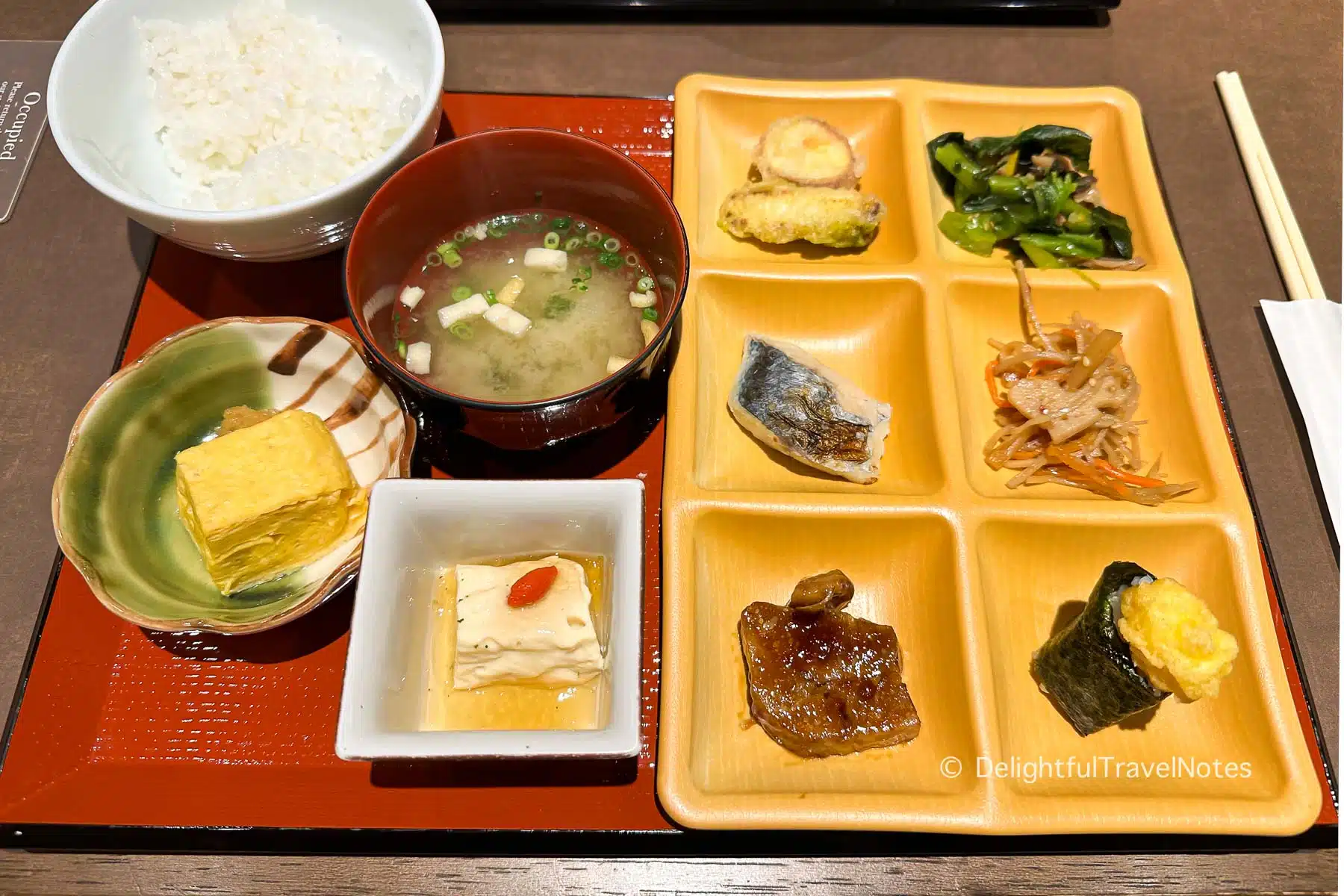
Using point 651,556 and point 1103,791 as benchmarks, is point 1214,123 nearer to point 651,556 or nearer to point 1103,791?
point 1103,791

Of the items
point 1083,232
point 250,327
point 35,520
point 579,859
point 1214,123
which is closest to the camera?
point 579,859

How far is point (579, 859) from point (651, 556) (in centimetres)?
62

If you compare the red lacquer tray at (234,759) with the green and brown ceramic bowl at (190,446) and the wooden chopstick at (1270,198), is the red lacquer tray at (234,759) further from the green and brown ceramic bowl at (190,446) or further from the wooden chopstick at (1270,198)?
the wooden chopstick at (1270,198)

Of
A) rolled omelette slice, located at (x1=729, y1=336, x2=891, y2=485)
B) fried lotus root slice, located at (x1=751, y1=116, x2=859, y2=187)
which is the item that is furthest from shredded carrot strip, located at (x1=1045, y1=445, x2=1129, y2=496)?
fried lotus root slice, located at (x1=751, y1=116, x2=859, y2=187)

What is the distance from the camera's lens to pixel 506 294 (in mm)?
1828

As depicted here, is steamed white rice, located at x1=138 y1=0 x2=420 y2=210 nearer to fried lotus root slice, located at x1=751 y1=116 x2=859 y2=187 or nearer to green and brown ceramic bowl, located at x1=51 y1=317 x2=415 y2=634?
green and brown ceramic bowl, located at x1=51 y1=317 x2=415 y2=634

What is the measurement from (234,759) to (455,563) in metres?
0.56

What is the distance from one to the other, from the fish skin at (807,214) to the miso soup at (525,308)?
0.37 m

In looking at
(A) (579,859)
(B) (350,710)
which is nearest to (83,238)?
(B) (350,710)

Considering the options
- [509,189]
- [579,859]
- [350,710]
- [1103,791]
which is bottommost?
[579,859]

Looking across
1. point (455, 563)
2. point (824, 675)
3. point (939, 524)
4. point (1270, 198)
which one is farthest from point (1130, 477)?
point (455, 563)

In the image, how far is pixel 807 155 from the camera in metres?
2.08

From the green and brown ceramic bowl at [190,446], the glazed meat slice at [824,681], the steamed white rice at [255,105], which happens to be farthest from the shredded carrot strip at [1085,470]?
the steamed white rice at [255,105]

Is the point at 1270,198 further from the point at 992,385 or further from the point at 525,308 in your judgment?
the point at 525,308
